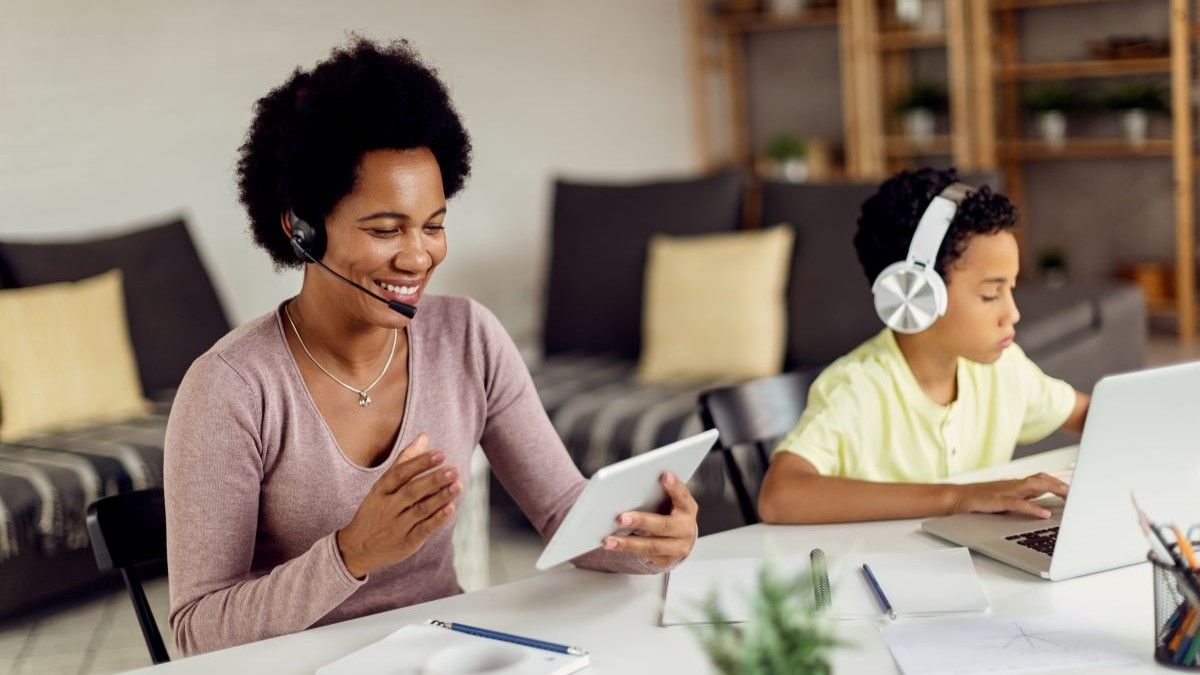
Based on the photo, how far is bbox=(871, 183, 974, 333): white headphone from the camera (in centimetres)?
166

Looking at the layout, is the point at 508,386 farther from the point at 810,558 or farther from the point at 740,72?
the point at 740,72

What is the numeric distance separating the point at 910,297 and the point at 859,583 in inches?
17.7

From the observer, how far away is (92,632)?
305 cm

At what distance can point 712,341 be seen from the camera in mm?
3689

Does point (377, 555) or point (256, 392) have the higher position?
point (256, 392)

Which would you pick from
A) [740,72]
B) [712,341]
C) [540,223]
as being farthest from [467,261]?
[740,72]

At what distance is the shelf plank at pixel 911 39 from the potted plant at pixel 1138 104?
0.73 meters

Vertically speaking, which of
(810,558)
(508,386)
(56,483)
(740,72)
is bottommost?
(56,483)

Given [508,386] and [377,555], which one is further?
[508,386]

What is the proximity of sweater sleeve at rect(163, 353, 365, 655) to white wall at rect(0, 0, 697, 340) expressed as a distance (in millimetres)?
1548

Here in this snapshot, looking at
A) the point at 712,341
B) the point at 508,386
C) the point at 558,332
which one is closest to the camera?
the point at 508,386

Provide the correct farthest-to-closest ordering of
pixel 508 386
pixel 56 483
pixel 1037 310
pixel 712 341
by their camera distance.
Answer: pixel 712 341
pixel 1037 310
pixel 56 483
pixel 508 386

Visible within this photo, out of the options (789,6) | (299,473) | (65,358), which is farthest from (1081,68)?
(299,473)

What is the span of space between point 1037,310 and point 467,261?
2265 millimetres
